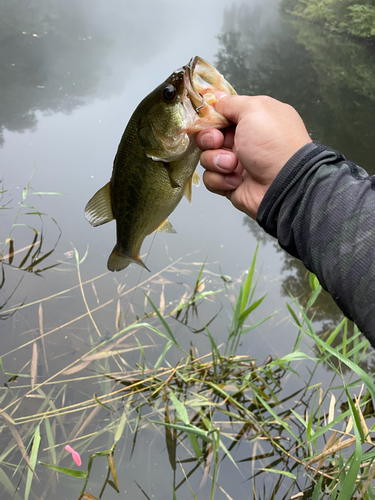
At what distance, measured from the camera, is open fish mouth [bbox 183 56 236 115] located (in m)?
1.43

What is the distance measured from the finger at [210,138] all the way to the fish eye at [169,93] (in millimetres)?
182

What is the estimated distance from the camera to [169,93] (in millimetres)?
1442

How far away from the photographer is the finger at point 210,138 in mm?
1554

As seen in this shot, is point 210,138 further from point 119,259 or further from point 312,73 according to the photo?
point 312,73

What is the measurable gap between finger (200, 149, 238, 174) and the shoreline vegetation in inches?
27.3

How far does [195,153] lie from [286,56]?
9.44 metres

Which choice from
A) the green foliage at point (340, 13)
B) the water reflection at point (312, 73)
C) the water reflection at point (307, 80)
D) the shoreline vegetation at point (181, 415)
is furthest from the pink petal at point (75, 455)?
the green foliage at point (340, 13)

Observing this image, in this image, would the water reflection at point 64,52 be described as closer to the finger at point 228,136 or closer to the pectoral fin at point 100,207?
the pectoral fin at point 100,207

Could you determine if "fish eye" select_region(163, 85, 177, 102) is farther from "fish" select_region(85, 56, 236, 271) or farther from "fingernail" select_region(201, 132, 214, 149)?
"fingernail" select_region(201, 132, 214, 149)

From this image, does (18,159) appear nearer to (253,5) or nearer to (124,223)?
(124,223)

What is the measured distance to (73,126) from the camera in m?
5.02

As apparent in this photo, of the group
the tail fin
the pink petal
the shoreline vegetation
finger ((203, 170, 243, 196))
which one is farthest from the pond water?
finger ((203, 170, 243, 196))

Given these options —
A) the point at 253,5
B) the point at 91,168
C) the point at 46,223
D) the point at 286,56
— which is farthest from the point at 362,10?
the point at 46,223

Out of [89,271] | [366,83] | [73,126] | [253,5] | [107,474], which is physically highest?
[253,5]
